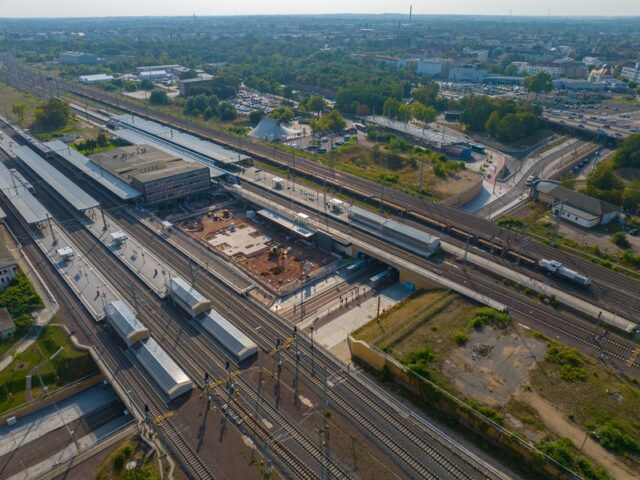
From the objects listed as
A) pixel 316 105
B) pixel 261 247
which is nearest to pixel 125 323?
pixel 261 247

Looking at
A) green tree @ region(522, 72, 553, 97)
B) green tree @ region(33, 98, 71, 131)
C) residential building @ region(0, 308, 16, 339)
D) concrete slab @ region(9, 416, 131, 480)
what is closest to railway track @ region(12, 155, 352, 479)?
concrete slab @ region(9, 416, 131, 480)

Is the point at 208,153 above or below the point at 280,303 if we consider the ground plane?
above

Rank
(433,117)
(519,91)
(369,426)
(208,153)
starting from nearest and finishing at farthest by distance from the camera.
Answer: (369,426), (208,153), (433,117), (519,91)

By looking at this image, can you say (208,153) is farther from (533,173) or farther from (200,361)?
(533,173)

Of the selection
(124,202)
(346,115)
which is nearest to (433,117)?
(346,115)

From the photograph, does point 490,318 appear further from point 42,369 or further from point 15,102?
point 15,102

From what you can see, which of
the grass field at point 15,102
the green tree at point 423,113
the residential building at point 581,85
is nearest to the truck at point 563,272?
the green tree at point 423,113

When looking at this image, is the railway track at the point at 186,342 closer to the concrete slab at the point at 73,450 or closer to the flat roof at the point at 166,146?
the concrete slab at the point at 73,450

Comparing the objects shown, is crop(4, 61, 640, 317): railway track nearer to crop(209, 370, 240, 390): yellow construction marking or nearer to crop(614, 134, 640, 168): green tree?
crop(209, 370, 240, 390): yellow construction marking
